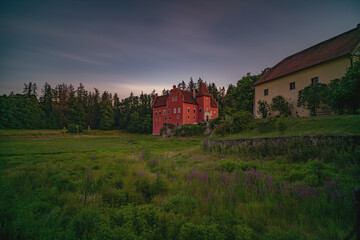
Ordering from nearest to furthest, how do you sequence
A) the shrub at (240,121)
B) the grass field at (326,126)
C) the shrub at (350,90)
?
the grass field at (326,126) → the shrub at (350,90) → the shrub at (240,121)

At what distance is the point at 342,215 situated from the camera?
10.7 feet

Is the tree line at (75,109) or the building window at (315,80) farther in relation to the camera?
Result: the tree line at (75,109)

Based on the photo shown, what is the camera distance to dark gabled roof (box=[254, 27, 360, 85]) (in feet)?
56.8

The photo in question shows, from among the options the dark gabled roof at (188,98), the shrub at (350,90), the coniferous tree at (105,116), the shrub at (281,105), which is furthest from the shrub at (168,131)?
the coniferous tree at (105,116)

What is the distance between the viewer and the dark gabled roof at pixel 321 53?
17305mm

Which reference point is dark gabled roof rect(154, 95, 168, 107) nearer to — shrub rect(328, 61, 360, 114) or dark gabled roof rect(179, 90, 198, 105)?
dark gabled roof rect(179, 90, 198, 105)

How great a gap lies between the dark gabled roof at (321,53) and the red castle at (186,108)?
89.0 ft

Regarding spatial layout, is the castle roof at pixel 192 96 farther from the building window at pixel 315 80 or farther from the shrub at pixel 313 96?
the shrub at pixel 313 96

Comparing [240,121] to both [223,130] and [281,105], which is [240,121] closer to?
[223,130]

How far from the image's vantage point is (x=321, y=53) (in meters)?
20.3

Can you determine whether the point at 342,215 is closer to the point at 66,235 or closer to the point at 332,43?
the point at 66,235

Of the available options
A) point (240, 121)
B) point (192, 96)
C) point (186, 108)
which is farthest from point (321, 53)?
point (192, 96)

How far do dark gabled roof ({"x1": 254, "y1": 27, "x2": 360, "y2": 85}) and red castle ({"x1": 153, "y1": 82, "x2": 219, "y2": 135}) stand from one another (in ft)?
89.0

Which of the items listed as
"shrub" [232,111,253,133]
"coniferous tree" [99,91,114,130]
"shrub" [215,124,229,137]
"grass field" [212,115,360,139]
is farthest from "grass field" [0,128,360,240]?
"coniferous tree" [99,91,114,130]
